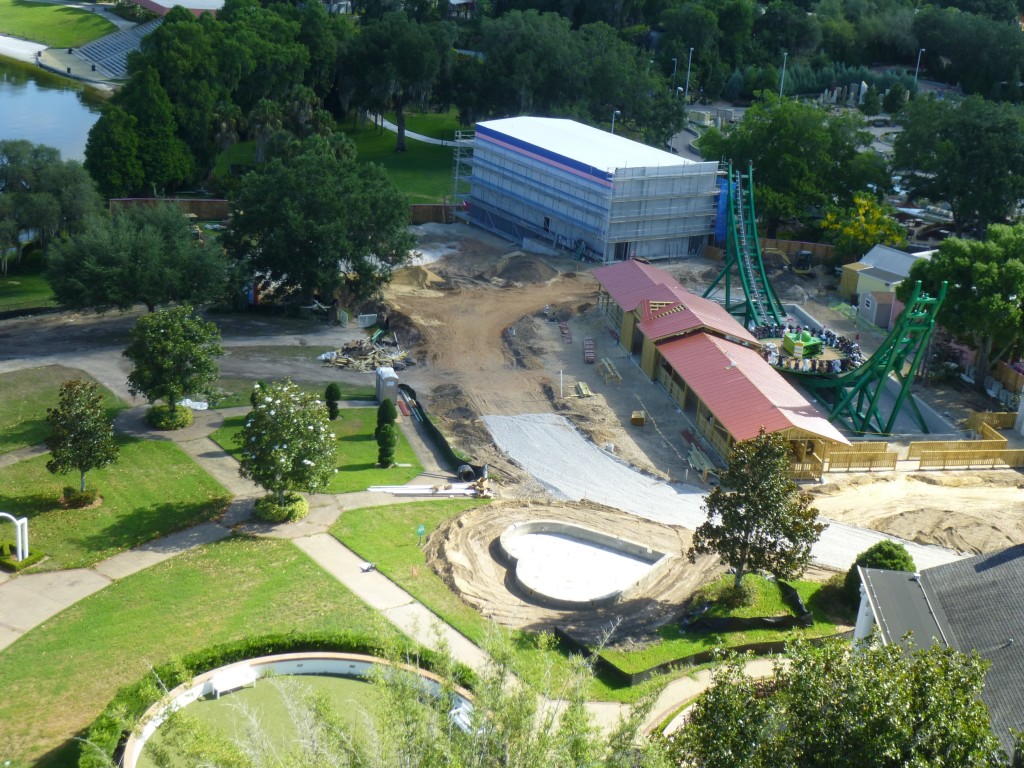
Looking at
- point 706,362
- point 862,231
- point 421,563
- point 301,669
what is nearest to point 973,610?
point 421,563

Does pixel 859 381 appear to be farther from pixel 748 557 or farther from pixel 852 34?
pixel 852 34

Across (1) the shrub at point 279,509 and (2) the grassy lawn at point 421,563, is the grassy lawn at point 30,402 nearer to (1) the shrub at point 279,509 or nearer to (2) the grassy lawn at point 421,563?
(1) the shrub at point 279,509

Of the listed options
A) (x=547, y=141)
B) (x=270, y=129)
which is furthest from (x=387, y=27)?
(x=547, y=141)

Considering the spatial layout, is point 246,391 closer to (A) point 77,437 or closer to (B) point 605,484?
(A) point 77,437

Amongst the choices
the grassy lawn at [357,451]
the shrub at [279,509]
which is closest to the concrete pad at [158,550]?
the shrub at [279,509]

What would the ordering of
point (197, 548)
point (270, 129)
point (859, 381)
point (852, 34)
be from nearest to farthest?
1. point (197, 548)
2. point (859, 381)
3. point (270, 129)
4. point (852, 34)

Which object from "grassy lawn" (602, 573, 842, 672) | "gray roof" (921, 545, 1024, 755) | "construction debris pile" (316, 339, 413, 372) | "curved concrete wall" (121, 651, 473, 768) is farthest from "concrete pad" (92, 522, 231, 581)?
"gray roof" (921, 545, 1024, 755)
